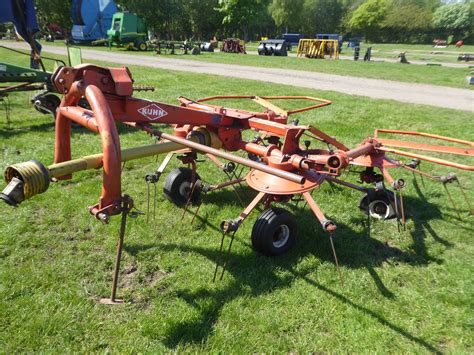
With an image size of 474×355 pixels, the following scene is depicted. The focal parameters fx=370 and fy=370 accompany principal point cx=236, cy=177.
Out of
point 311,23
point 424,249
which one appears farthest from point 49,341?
point 311,23

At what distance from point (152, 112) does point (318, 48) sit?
30.6m

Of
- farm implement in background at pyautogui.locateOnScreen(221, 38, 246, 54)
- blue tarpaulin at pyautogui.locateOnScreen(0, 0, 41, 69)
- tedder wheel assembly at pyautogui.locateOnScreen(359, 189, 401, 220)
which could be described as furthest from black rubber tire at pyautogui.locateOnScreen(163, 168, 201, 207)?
farm implement in background at pyautogui.locateOnScreen(221, 38, 246, 54)

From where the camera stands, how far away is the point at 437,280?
12.0 ft

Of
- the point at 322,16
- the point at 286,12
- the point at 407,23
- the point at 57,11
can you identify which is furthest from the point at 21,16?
the point at 407,23

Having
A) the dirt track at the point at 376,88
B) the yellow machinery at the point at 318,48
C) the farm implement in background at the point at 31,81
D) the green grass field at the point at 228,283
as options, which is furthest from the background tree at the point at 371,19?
the green grass field at the point at 228,283

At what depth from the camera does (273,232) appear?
368 centimetres

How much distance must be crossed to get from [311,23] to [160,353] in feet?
284

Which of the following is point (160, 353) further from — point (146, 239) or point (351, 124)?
point (351, 124)

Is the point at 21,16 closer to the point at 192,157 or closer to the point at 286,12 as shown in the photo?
the point at 192,157

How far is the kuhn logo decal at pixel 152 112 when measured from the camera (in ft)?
11.3

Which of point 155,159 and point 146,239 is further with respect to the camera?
point 155,159

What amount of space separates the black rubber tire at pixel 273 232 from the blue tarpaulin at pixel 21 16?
273 inches

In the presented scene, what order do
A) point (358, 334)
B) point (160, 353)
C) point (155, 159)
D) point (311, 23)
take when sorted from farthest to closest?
point (311, 23), point (155, 159), point (358, 334), point (160, 353)

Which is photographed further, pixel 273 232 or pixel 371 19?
pixel 371 19
